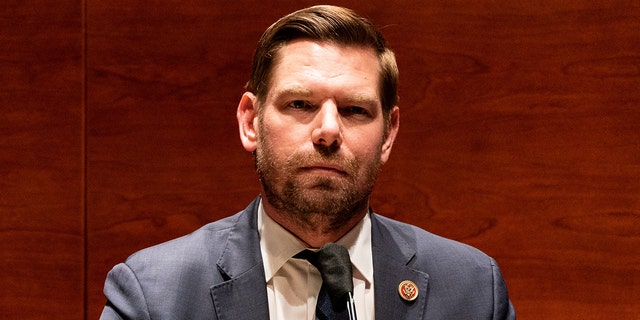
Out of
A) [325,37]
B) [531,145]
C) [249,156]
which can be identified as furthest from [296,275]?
[531,145]

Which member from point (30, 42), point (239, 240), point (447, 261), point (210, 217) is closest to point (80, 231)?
point (210, 217)

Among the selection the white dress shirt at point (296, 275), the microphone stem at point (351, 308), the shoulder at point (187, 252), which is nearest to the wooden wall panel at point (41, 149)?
the shoulder at point (187, 252)

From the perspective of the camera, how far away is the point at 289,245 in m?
1.44

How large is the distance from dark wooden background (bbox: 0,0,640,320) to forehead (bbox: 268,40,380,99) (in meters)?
0.41

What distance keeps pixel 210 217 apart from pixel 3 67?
0.54m

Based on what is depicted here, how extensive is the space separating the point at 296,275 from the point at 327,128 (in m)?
0.26

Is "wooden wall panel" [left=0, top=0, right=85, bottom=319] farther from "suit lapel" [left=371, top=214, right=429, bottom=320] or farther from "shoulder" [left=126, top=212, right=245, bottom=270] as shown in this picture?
"suit lapel" [left=371, top=214, right=429, bottom=320]

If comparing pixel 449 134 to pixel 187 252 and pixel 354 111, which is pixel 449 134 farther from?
pixel 187 252

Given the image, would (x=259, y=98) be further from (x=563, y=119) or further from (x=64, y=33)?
(x=563, y=119)

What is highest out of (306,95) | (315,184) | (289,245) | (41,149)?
(306,95)

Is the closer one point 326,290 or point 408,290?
point 326,290

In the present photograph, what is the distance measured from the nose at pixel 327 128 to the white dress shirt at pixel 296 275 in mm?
190

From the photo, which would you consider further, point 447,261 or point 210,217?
point 210,217

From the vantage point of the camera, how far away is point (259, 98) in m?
1.48
